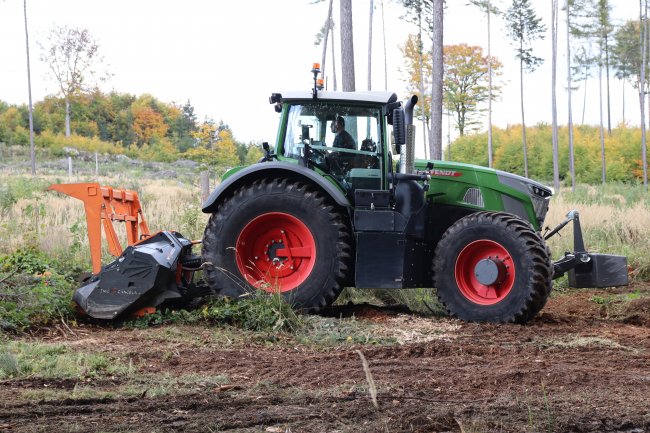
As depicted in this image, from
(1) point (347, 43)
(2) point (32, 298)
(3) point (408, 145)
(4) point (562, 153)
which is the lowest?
(2) point (32, 298)

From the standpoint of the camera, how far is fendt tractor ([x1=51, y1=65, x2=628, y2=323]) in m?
7.88

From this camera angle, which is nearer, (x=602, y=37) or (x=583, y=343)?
(x=583, y=343)

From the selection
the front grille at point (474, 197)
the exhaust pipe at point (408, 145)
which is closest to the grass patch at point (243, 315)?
the exhaust pipe at point (408, 145)

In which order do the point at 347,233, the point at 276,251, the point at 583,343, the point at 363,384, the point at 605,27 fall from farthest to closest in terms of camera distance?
the point at 605,27, the point at 276,251, the point at 347,233, the point at 583,343, the point at 363,384

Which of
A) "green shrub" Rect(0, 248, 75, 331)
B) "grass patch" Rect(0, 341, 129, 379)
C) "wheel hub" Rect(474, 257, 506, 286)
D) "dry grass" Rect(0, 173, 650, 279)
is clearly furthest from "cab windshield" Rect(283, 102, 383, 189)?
"dry grass" Rect(0, 173, 650, 279)

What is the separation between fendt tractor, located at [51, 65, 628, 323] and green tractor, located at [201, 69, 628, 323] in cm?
1

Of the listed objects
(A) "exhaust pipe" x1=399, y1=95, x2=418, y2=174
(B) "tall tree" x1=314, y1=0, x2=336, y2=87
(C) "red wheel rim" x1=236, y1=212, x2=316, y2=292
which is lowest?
(C) "red wheel rim" x1=236, y1=212, x2=316, y2=292

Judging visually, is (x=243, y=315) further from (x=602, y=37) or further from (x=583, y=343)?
(x=602, y=37)

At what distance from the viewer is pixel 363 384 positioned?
539cm

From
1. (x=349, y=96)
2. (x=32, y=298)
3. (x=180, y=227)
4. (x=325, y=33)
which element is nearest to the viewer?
(x=32, y=298)

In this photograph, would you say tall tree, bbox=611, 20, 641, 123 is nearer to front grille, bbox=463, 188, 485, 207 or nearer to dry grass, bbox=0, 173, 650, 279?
dry grass, bbox=0, 173, 650, 279

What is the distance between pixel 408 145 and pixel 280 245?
1.72 m

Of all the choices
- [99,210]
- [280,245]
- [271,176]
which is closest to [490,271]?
[280,245]

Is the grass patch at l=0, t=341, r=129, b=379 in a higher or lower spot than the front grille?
lower
